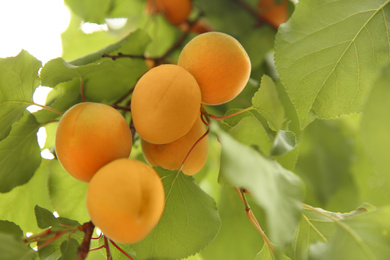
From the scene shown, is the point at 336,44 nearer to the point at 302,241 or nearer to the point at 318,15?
the point at 318,15

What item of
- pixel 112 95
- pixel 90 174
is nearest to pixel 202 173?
pixel 112 95

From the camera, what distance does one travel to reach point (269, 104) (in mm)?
478

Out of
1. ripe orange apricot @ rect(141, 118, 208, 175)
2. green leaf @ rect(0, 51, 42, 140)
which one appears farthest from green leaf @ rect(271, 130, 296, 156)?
green leaf @ rect(0, 51, 42, 140)

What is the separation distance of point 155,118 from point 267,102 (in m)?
0.14

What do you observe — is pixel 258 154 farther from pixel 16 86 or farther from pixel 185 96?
pixel 16 86

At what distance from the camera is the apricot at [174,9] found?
872 millimetres

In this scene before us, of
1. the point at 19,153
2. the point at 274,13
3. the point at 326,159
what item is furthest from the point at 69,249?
the point at 274,13

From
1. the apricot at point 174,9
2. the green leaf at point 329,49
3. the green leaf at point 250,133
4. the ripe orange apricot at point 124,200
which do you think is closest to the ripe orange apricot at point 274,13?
the apricot at point 174,9

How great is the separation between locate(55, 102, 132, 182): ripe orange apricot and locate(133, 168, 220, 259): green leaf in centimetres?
8

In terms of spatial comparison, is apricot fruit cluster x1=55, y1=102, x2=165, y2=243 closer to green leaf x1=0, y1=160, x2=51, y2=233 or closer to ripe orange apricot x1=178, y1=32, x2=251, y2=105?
ripe orange apricot x1=178, y1=32, x2=251, y2=105

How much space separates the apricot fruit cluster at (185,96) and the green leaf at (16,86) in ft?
0.53

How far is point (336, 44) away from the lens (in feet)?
1.68

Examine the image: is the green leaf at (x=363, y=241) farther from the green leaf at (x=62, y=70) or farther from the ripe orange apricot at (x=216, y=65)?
the green leaf at (x=62, y=70)

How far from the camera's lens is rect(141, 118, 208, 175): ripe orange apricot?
0.50 m
